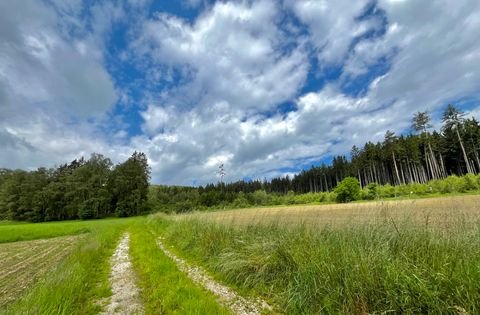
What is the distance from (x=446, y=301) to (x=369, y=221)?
112 inches

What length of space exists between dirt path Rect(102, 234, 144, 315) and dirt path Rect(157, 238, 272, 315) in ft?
4.73

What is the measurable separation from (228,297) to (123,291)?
2.55 m

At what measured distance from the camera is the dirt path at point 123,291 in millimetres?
4301

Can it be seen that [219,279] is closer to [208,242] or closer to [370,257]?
[208,242]

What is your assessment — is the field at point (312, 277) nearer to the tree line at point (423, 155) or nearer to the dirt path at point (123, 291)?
the dirt path at point (123, 291)

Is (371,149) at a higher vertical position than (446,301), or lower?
higher

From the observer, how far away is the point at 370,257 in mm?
3686

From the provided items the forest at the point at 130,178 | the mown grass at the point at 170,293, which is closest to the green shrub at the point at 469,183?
the forest at the point at 130,178

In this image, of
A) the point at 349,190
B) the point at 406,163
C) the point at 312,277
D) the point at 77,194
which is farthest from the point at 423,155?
the point at 77,194

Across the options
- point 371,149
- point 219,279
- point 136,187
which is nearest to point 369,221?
point 219,279

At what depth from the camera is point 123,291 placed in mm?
5309

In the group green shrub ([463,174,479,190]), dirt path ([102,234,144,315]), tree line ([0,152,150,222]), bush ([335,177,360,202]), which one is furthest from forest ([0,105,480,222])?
dirt path ([102,234,144,315])

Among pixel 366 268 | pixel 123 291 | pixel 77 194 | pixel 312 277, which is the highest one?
pixel 77 194

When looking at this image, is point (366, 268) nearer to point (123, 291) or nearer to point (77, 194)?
point (123, 291)
